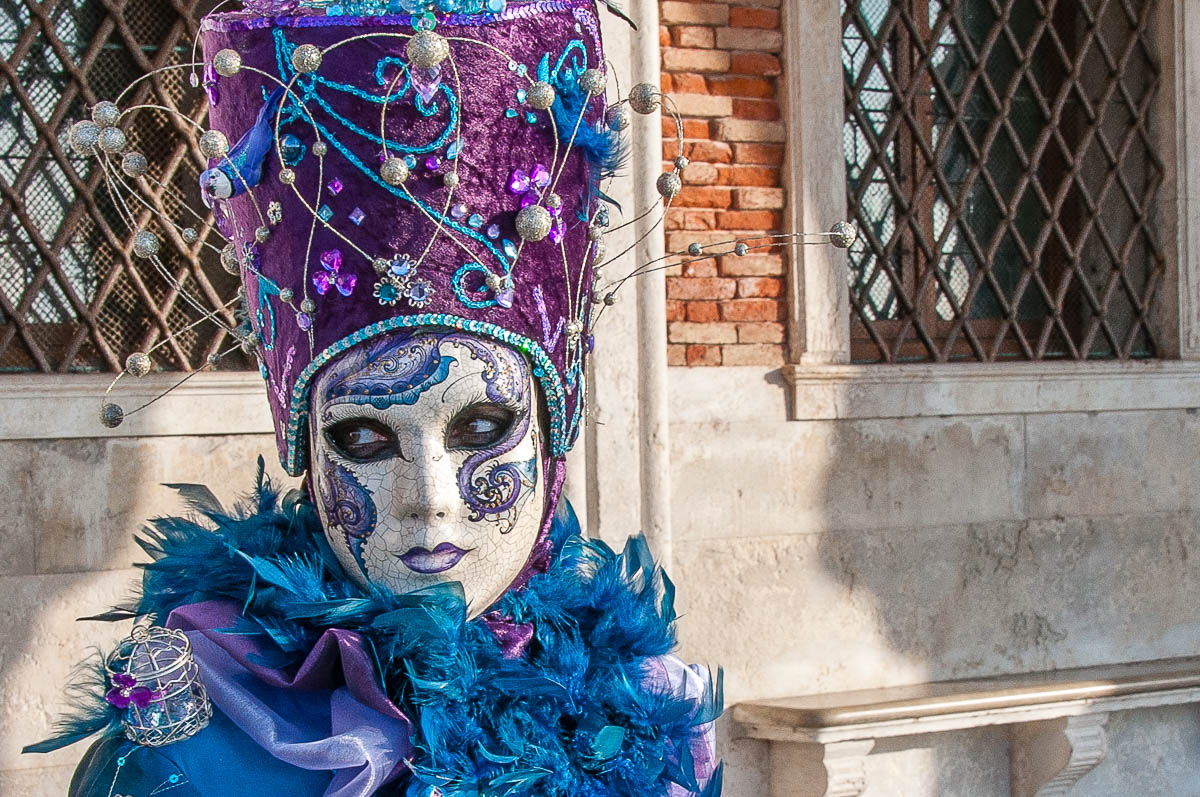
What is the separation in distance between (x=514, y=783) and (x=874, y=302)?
2871 millimetres

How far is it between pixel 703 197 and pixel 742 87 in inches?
14.2

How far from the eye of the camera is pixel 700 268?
3.88 metres

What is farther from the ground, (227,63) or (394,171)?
(227,63)

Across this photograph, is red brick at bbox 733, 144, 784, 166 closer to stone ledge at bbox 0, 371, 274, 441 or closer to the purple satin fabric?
stone ledge at bbox 0, 371, 274, 441

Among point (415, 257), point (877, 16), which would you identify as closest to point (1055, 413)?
point (877, 16)

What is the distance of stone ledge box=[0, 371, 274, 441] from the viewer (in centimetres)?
322

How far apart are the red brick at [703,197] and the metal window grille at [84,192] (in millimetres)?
1324

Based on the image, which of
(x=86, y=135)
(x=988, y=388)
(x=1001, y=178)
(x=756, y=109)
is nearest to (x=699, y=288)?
(x=756, y=109)

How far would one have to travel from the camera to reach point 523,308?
5.80 ft

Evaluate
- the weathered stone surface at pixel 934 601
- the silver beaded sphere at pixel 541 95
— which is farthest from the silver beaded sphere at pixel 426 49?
the weathered stone surface at pixel 934 601

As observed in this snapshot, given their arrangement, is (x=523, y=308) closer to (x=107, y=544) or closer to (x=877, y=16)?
(x=107, y=544)

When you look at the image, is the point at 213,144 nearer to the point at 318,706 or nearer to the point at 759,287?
the point at 318,706

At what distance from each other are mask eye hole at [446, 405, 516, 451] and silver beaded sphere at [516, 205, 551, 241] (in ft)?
0.73

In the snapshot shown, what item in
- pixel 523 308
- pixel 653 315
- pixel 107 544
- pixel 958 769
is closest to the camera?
pixel 523 308
